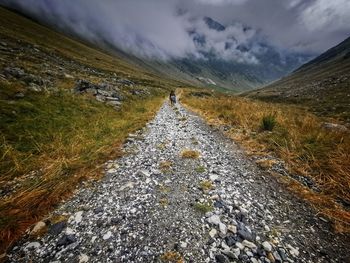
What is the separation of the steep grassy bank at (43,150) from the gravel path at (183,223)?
59 centimetres

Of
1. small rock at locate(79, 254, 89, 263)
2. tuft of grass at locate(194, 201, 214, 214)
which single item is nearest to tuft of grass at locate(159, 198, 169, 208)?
tuft of grass at locate(194, 201, 214, 214)

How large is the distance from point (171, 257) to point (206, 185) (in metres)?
2.76

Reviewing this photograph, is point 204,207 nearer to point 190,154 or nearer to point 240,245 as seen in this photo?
point 240,245

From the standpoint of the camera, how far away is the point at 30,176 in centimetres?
648

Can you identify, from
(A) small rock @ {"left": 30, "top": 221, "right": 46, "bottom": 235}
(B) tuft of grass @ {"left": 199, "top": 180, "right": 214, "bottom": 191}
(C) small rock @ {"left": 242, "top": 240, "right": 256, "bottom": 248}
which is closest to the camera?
(C) small rock @ {"left": 242, "top": 240, "right": 256, "bottom": 248}

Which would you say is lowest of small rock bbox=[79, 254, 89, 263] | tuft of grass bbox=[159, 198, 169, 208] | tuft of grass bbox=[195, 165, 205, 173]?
small rock bbox=[79, 254, 89, 263]

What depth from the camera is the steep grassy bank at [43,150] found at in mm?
5016

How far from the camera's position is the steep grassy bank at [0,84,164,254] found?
5016mm

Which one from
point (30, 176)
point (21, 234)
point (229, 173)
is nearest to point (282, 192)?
point (229, 173)

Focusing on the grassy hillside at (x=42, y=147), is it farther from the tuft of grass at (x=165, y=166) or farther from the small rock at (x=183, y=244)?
the small rock at (x=183, y=244)

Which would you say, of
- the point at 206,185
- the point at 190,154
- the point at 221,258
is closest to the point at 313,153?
the point at 190,154

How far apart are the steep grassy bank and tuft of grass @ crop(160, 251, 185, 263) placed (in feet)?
10.5

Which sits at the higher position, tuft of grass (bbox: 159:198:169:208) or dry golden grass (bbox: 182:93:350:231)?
dry golden grass (bbox: 182:93:350:231)

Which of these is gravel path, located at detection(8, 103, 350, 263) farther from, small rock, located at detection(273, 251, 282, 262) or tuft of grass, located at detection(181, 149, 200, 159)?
tuft of grass, located at detection(181, 149, 200, 159)
